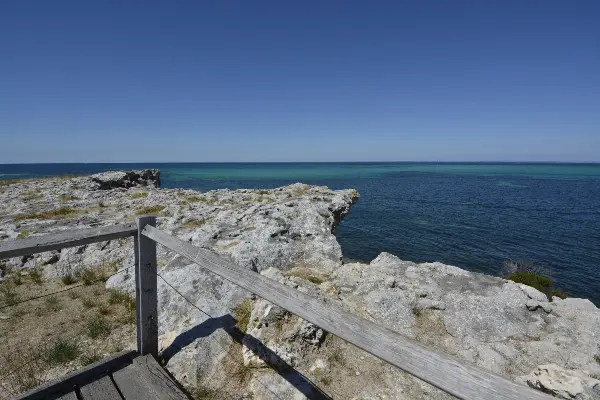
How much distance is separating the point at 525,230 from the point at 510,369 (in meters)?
31.5

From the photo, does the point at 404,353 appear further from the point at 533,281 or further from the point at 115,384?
the point at 533,281

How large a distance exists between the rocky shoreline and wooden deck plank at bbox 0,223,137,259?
234 cm

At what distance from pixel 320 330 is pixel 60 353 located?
453 cm

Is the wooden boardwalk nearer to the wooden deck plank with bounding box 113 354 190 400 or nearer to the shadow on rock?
the wooden deck plank with bounding box 113 354 190 400

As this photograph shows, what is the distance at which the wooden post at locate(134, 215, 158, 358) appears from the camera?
481 cm

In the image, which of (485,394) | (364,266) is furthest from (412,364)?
(364,266)

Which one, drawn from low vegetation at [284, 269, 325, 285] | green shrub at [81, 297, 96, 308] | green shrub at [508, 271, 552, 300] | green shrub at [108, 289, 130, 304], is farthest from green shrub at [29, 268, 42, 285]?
green shrub at [508, 271, 552, 300]

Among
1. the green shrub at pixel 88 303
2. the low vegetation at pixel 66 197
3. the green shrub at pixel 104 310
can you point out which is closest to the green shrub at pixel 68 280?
the green shrub at pixel 88 303

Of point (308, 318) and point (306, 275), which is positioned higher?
point (308, 318)

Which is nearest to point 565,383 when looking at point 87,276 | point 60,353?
point 60,353

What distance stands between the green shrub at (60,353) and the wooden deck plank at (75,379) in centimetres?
149

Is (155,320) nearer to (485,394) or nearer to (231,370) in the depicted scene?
(231,370)

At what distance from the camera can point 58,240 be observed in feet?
13.7

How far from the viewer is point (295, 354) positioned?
214 inches
